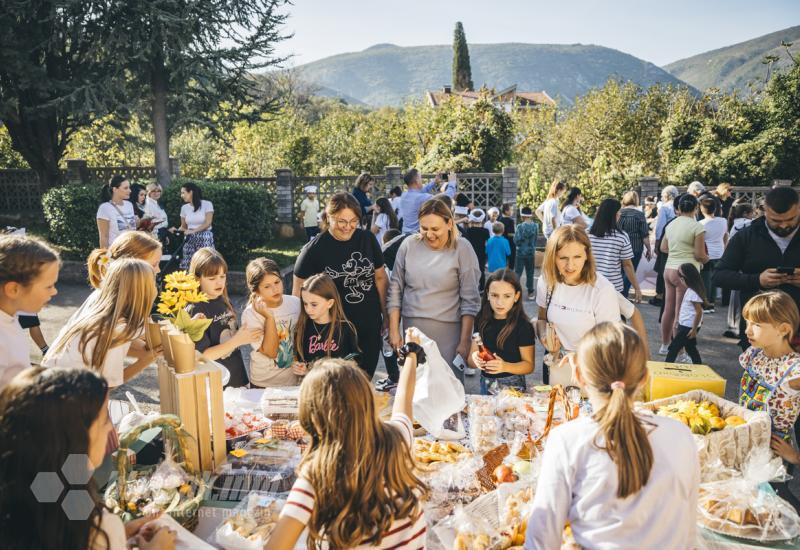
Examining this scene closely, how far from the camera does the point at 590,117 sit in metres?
24.2

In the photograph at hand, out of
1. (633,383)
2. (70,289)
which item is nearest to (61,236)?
(70,289)

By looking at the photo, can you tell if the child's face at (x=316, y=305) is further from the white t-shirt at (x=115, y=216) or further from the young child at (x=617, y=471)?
the white t-shirt at (x=115, y=216)

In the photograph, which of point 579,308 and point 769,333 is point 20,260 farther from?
point 769,333

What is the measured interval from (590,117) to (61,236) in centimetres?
2098

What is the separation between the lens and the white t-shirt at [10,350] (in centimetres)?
222

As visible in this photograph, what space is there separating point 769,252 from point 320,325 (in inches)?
127

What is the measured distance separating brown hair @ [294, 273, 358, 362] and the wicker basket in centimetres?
130

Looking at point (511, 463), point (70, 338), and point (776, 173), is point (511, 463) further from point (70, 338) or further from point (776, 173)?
point (776, 173)

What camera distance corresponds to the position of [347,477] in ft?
5.39

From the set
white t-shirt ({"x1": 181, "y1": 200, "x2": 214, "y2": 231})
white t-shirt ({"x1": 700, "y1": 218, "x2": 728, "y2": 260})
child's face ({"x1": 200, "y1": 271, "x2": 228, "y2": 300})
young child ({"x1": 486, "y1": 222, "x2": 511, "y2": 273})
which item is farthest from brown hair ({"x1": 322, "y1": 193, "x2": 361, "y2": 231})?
white t-shirt ({"x1": 700, "y1": 218, "x2": 728, "y2": 260})

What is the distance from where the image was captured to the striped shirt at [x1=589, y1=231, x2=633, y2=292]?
→ 522 cm

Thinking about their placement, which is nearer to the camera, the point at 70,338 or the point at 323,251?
the point at 70,338

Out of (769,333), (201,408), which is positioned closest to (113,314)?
(201,408)

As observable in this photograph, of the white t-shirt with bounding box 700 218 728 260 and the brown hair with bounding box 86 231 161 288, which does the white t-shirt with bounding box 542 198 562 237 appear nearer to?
the white t-shirt with bounding box 700 218 728 260
